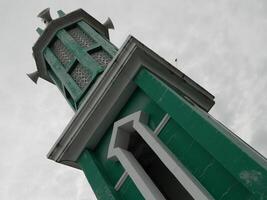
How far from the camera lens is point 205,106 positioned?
990 centimetres

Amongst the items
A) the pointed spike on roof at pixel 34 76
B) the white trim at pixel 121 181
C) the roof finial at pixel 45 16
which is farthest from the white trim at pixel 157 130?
the roof finial at pixel 45 16

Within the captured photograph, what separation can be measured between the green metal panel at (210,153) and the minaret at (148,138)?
0.01 m

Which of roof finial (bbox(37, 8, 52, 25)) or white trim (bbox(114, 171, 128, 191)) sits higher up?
roof finial (bbox(37, 8, 52, 25))

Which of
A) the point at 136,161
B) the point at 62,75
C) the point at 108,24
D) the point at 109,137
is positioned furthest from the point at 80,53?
the point at 136,161

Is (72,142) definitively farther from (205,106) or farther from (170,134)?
(205,106)

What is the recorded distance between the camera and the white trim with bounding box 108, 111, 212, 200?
6.50m

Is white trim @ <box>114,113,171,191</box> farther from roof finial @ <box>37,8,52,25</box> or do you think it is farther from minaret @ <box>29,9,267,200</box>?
roof finial @ <box>37,8,52,25</box>

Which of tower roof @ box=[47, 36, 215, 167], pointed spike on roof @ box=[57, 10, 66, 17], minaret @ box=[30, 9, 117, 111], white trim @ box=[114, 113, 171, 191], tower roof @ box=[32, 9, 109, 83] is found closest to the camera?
white trim @ box=[114, 113, 171, 191]

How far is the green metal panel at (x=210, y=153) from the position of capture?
229 inches

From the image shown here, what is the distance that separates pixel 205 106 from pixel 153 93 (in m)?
2.16

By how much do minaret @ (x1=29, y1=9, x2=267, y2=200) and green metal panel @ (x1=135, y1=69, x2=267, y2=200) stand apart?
15 mm

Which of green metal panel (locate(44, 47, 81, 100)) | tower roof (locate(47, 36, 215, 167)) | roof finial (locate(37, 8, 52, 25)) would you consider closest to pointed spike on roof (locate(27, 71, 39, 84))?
green metal panel (locate(44, 47, 81, 100))

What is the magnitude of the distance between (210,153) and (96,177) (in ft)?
9.84

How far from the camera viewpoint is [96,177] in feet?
28.2
